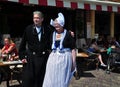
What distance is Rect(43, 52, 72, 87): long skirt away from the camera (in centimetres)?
609

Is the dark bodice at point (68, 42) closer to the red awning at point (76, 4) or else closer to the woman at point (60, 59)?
the woman at point (60, 59)

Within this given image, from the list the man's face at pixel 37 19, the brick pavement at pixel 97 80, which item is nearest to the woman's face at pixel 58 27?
the man's face at pixel 37 19

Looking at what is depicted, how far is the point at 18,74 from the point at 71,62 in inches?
152

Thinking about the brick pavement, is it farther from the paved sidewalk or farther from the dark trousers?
the dark trousers

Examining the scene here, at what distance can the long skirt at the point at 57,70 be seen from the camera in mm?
6090

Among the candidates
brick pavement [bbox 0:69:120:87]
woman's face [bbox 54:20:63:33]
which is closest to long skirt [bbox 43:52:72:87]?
woman's face [bbox 54:20:63:33]

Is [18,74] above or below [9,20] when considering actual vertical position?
below

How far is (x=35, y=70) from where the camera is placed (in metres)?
6.31

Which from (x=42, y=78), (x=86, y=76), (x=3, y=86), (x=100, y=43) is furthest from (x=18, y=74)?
(x=100, y=43)

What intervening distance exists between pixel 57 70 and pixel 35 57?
463 millimetres

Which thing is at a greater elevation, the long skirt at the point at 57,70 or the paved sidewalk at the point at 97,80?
the long skirt at the point at 57,70

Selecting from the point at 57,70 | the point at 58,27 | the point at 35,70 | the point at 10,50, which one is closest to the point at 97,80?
the point at 10,50

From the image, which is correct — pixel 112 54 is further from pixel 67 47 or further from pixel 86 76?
pixel 67 47

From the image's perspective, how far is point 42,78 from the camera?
20.9ft
